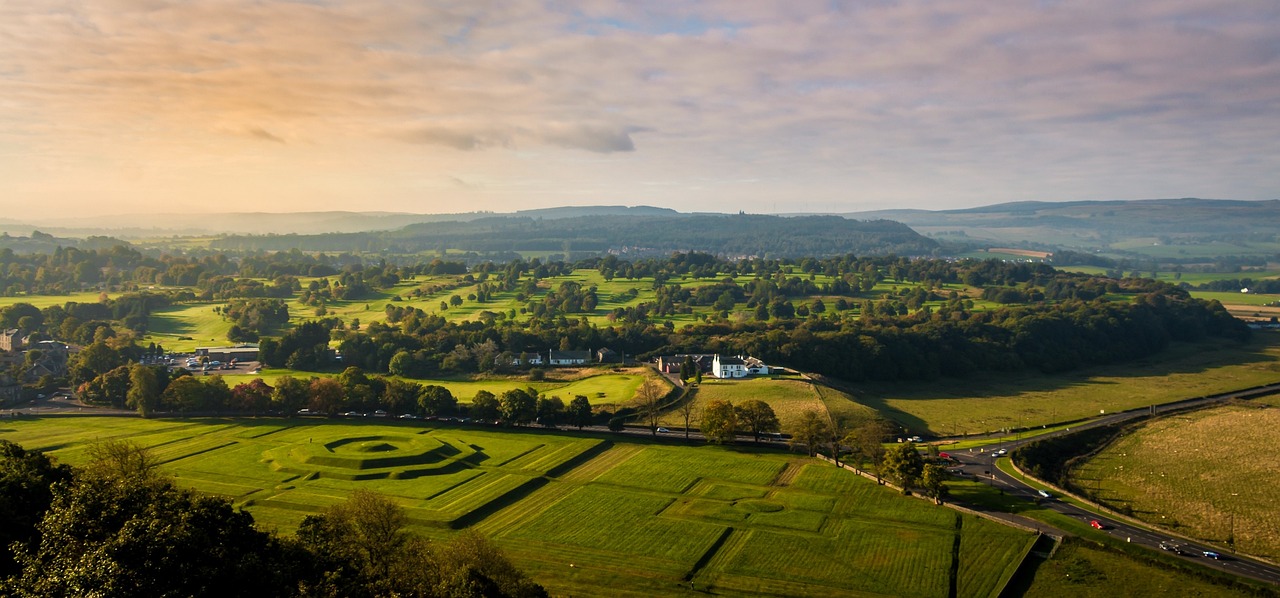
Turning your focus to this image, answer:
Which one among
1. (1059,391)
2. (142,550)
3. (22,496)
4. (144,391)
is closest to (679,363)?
(1059,391)

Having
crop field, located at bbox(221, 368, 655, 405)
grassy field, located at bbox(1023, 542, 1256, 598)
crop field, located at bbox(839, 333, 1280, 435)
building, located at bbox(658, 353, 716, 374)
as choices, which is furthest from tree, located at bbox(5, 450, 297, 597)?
building, located at bbox(658, 353, 716, 374)

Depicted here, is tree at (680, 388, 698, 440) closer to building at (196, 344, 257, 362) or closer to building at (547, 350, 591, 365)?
building at (547, 350, 591, 365)

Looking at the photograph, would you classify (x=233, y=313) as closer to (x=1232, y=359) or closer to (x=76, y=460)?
(x=76, y=460)

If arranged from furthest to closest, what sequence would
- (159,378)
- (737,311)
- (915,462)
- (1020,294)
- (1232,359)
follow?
(1020,294) < (737,311) < (1232,359) < (159,378) < (915,462)

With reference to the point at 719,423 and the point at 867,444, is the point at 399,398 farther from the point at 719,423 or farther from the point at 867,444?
the point at 867,444

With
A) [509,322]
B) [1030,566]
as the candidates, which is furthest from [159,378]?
[1030,566]

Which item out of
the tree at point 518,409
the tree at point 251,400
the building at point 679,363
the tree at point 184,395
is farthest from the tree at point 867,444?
the tree at point 184,395

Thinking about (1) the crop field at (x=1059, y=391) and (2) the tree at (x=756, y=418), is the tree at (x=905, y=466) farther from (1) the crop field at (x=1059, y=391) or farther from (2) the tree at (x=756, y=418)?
(1) the crop field at (x=1059, y=391)
